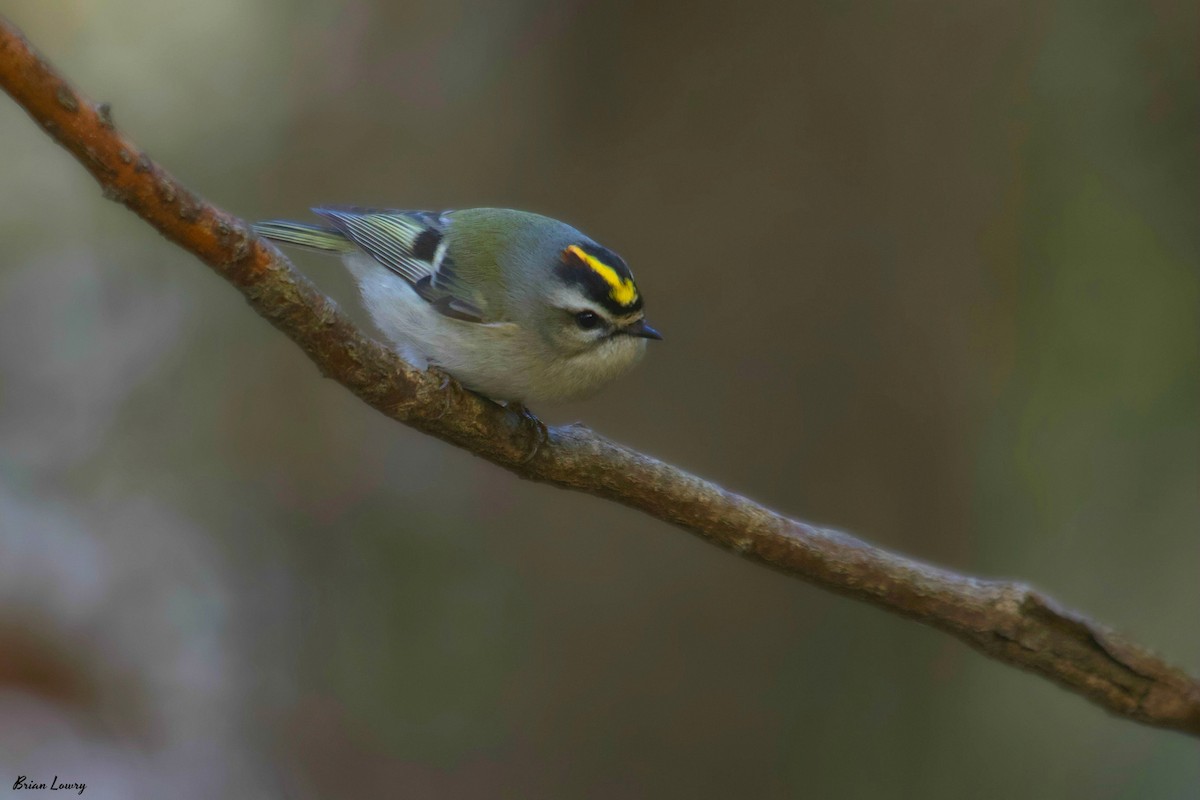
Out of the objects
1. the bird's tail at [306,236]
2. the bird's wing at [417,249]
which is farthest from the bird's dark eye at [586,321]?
the bird's tail at [306,236]

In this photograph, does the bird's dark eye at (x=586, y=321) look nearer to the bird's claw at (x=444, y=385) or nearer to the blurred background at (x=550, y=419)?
the bird's claw at (x=444, y=385)

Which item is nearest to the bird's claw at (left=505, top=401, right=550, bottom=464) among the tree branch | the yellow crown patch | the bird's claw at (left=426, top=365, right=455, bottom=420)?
the tree branch

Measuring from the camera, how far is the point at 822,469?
14.7ft

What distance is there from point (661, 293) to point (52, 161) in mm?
3507

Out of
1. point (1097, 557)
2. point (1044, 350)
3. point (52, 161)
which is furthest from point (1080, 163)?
point (52, 161)

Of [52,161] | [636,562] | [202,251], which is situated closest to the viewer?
[202,251]

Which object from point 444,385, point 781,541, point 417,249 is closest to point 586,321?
point 444,385

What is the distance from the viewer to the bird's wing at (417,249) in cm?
338

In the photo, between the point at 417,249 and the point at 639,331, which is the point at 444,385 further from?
the point at 417,249

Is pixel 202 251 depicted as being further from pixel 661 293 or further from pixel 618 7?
pixel 618 7

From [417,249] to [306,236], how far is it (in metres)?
0.47

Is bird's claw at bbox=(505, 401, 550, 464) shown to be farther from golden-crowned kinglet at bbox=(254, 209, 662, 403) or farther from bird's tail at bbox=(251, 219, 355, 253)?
bird's tail at bbox=(251, 219, 355, 253)

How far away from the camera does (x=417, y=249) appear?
363cm

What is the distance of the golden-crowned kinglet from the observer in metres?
3.20
